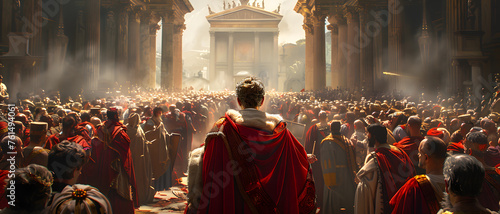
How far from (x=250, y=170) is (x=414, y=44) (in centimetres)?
2576

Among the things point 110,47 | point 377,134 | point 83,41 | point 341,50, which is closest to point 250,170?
point 377,134

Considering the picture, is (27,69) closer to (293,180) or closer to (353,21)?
(293,180)

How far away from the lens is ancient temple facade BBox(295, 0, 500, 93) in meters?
15.7

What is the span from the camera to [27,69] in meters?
15.8

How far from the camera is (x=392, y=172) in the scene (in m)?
4.61

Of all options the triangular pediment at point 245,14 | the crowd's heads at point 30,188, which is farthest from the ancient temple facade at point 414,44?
the triangular pediment at point 245,14

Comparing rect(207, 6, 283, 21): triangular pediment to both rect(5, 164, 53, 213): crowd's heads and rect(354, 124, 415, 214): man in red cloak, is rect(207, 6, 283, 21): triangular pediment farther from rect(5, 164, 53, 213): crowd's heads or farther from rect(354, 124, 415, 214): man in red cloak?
rect(5, 164, 53, 213): crowd's heads

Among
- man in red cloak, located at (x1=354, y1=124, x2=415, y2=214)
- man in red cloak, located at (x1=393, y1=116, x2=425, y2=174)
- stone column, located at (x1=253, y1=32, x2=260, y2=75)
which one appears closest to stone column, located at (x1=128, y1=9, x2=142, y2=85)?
man in red cloak, located at (x1=393, y1=116, x2=425, y2=174)

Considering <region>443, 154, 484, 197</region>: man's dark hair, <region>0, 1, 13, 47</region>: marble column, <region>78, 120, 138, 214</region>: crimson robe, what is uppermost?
<region>0, 1, 13, 47</region>: marble column

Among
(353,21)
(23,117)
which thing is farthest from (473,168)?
(353,21)

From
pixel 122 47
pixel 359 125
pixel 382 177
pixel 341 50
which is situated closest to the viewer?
pixel 382 177

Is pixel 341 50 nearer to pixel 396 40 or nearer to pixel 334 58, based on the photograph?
pixel 334 58

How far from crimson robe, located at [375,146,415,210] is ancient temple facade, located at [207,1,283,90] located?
76299 mm

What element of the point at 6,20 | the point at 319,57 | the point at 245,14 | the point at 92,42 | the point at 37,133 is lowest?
the point at 37,133
